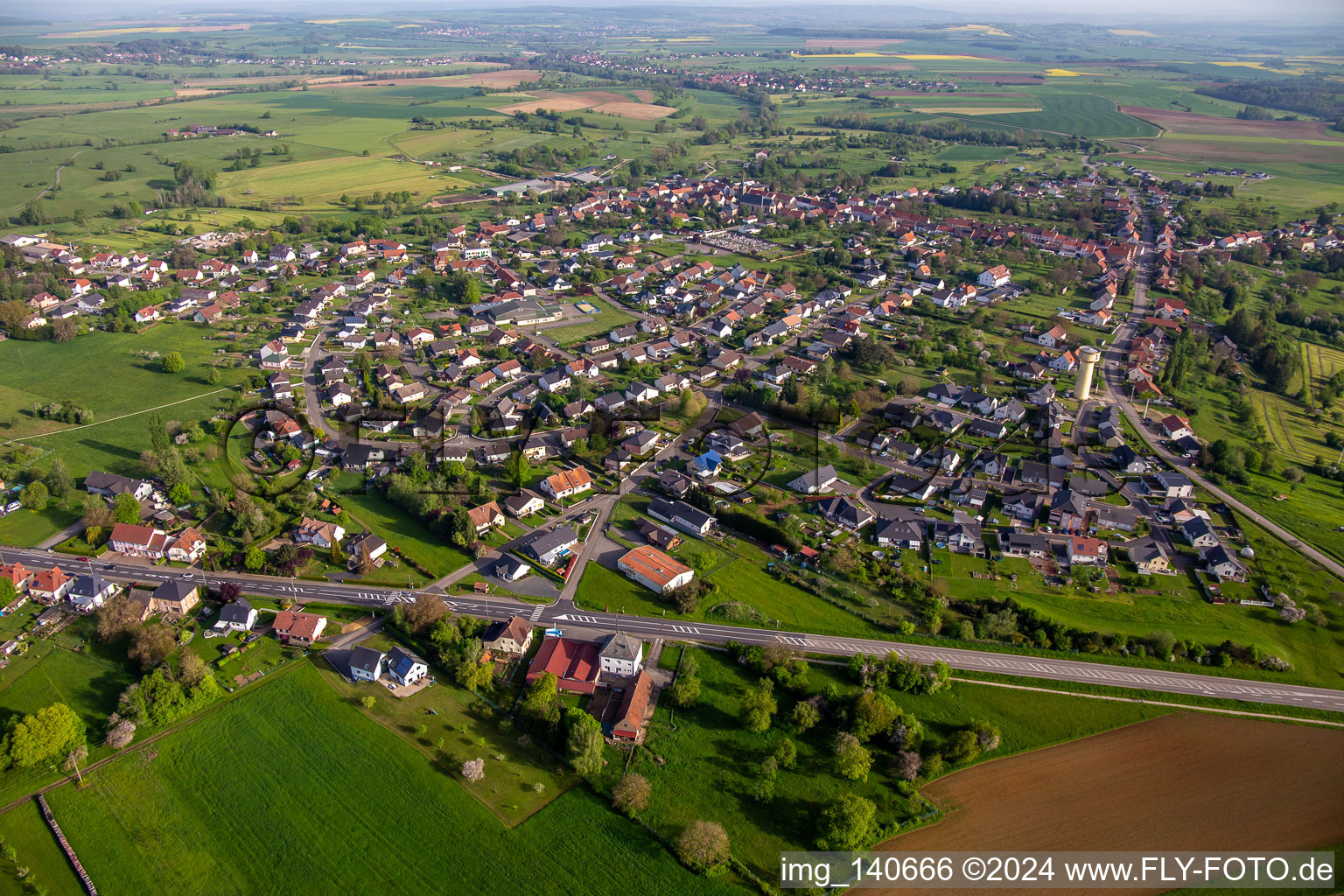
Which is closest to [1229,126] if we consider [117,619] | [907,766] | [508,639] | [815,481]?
[815,481]

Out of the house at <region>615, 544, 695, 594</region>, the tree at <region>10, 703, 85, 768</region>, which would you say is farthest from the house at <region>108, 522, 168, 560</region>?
the house at <region>615, 544, 695, 594</region>

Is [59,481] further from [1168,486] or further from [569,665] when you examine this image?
[1168,486]

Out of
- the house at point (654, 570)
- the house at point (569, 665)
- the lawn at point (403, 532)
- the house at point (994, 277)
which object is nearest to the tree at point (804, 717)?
the house at point (569, 665)

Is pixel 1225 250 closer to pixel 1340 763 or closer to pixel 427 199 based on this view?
pixel 1340 763

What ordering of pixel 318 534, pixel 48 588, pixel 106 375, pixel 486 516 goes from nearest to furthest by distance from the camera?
pixel 48 588, pixel 318 534, pixel 486 516, pixel 106 375

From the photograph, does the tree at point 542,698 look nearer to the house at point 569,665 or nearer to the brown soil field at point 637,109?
the house at point 569,665
